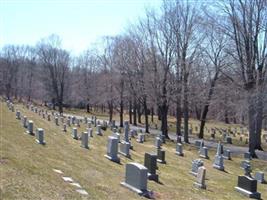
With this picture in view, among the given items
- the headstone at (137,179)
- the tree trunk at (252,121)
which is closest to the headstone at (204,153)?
the tree trunk at (252,121)

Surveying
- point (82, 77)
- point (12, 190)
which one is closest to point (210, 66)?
point (12, 190)

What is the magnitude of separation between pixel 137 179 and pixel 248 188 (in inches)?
214

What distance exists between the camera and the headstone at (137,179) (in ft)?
39.2

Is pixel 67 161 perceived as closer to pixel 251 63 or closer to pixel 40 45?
pixel 251 63

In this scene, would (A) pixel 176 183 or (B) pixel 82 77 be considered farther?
(B) pixel 82 77

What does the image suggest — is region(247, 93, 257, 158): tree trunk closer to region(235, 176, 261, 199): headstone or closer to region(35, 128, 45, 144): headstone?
region(235, 176, 261, 199): headstone

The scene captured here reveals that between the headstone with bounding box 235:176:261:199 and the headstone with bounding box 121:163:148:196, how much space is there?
518 cm

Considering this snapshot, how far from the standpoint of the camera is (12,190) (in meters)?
A: 8.93

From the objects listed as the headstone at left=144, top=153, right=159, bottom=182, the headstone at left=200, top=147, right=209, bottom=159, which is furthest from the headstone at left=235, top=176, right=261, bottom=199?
the headstone at left=200, top=147, right=209, bottom=159

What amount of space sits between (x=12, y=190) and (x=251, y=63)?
70.4 feet

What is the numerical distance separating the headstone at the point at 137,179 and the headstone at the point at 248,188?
5.18 metres

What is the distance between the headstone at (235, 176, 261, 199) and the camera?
15.5 m

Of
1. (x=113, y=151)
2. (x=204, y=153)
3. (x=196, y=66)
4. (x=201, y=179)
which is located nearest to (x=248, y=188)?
(x=201, y=179)

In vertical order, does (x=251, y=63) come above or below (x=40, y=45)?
below
